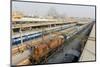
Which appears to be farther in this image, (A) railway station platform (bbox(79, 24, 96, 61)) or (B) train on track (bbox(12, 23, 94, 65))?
(A) railway station platform (bbox(79, 24, 96, 61))

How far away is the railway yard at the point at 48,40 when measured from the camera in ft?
6.92

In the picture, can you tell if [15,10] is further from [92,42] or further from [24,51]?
[92,42]

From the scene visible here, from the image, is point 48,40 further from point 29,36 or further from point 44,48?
point 29,36

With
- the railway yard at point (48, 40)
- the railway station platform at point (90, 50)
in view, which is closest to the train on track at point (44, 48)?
the railway yard at point (48, 40)

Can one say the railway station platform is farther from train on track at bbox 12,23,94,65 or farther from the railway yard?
train on track at bbox 12,23,94,65

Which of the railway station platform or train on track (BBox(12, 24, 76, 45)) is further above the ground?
train on track (BBox(12, 24, 76, 45))

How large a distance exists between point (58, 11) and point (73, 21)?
0.74ft

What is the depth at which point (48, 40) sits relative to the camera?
2.24 metres


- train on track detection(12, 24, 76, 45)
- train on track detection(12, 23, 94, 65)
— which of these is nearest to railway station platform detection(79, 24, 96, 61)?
train on track detection(12, 23, 94, 65)

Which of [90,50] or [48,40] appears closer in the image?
[48,40]

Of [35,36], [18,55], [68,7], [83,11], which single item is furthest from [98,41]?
[18,55]

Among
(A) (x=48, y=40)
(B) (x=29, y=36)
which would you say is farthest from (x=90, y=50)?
(B) (x=29, y=36)

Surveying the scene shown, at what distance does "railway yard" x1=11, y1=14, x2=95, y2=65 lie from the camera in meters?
2.11

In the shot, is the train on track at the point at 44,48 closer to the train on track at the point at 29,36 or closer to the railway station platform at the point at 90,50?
the train on track at the point at 29,36
